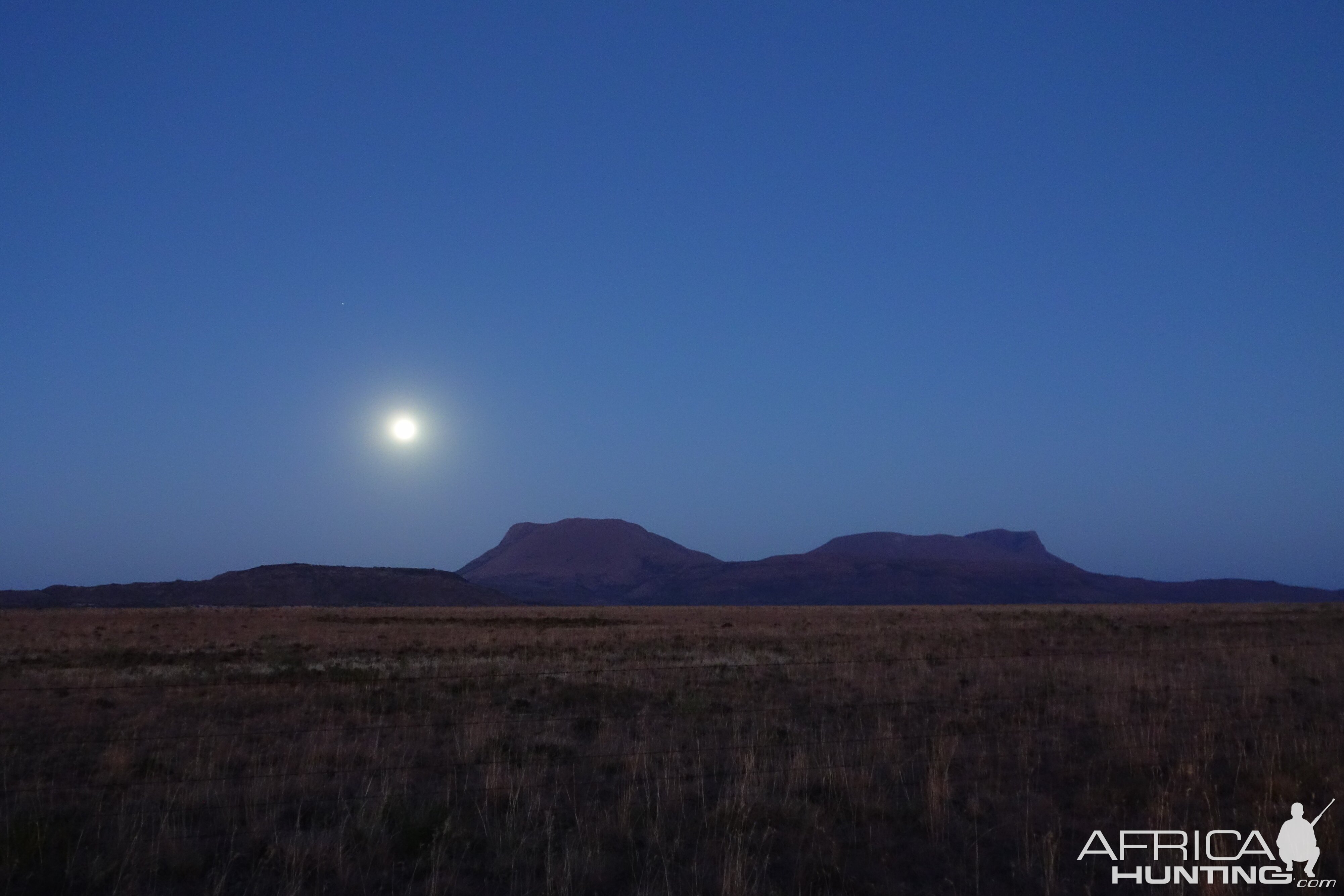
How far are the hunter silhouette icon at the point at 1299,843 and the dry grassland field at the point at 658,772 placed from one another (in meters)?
0.12

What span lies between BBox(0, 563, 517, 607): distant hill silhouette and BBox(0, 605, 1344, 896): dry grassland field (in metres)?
110

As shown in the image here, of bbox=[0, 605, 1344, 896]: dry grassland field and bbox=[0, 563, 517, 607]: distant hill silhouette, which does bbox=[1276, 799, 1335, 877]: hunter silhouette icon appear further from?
bbox=[0, 563, 517, 607]: distant hill silhouette

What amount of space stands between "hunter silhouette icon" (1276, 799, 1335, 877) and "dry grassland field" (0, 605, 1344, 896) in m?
0.12

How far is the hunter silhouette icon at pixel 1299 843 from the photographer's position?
6.81m

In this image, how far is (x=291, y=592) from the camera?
132m

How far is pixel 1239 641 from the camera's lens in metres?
27.2

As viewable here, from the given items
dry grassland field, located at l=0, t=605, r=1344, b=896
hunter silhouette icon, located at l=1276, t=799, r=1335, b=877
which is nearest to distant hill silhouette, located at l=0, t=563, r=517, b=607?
dry grassland field, located at l=0, t=605, r=1344, b=896

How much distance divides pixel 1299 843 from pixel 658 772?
18.1 ft

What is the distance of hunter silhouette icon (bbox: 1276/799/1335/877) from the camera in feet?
22.3

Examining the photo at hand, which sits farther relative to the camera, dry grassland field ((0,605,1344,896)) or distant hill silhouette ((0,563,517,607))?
distant hill silhouette ((0,563,517,607))

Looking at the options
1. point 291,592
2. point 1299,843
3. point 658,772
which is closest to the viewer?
point 1299,843

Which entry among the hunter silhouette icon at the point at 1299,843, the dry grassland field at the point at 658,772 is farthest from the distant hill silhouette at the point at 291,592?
the hunter silhouette icon at the point at 1299,843

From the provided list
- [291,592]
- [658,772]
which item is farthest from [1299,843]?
[291,592]

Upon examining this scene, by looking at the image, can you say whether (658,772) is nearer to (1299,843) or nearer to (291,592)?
(1299,843)
